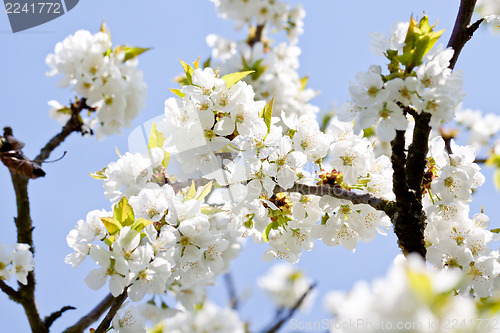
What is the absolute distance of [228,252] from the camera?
2443 mm

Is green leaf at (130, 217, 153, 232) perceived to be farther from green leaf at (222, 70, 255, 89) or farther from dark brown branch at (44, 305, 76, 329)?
dark brown branch at (44, 305, 76, 329)

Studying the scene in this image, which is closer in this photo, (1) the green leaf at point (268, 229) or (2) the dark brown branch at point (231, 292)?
(1) the green leaf at point (268, 229)

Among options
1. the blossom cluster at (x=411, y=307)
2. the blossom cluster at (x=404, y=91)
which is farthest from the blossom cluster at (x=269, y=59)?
the blossom cluster at (x=411, y=307)

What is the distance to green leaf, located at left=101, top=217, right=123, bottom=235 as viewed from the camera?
167 centimetres

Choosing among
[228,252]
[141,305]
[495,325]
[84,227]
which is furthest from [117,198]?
[495,325]

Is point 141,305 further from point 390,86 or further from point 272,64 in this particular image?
point 272,64

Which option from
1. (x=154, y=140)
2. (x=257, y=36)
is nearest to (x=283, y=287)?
(x=257, y=36)

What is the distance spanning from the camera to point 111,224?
169 centimetres

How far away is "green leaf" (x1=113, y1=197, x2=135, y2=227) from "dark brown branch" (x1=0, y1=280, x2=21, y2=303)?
1175mm

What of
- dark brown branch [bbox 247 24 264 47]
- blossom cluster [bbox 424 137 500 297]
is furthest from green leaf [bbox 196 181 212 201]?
dark brown branch [bbox 247 24 264 47]

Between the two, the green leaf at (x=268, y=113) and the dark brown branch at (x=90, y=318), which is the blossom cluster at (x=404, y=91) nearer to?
the green leaf at (x=268, y=113)

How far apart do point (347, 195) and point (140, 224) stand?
0.80 m

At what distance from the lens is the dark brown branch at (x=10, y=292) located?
2436 millimetres

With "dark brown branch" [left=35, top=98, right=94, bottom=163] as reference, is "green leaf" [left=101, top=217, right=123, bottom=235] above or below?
below
